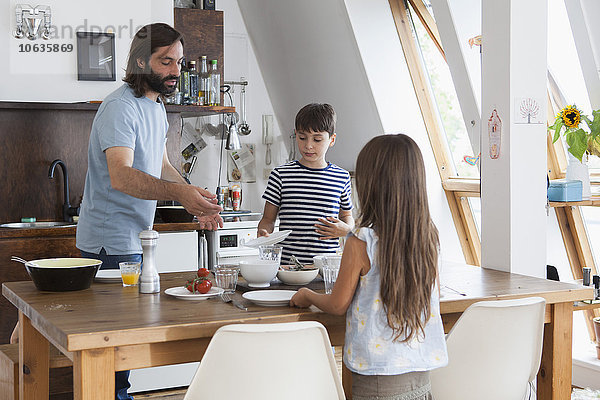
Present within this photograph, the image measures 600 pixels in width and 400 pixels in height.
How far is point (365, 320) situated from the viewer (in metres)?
1.93

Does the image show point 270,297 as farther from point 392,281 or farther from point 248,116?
point 248,116

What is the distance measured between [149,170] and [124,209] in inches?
6.7

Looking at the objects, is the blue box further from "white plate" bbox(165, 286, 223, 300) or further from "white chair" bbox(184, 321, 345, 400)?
"white chair" bbox(184, 321, 345, 400)

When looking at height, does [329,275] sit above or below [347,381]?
above

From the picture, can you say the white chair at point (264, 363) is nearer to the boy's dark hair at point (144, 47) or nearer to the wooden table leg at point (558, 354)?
the wooden table leg at point (558, 354)

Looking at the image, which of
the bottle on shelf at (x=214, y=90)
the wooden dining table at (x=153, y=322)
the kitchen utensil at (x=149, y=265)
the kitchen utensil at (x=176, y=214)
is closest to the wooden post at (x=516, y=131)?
the wooden dining table at (x=153, y=322)

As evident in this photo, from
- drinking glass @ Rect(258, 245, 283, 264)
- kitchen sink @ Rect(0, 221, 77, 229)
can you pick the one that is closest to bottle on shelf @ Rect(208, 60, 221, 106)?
kitchen sink @ Rect(0, 221, 77, 229)

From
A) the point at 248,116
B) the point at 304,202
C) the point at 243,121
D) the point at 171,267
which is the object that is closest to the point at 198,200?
the point at 304,202

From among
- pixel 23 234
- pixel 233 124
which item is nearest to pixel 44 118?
pixel 23 234

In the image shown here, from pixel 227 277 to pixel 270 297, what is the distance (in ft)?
0.56

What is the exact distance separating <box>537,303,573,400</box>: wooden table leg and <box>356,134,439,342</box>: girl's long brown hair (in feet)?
2.48

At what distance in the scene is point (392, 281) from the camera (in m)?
1.89

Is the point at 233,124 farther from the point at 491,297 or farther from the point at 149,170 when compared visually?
the point at 491,297

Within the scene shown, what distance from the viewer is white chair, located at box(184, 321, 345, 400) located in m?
1.75
